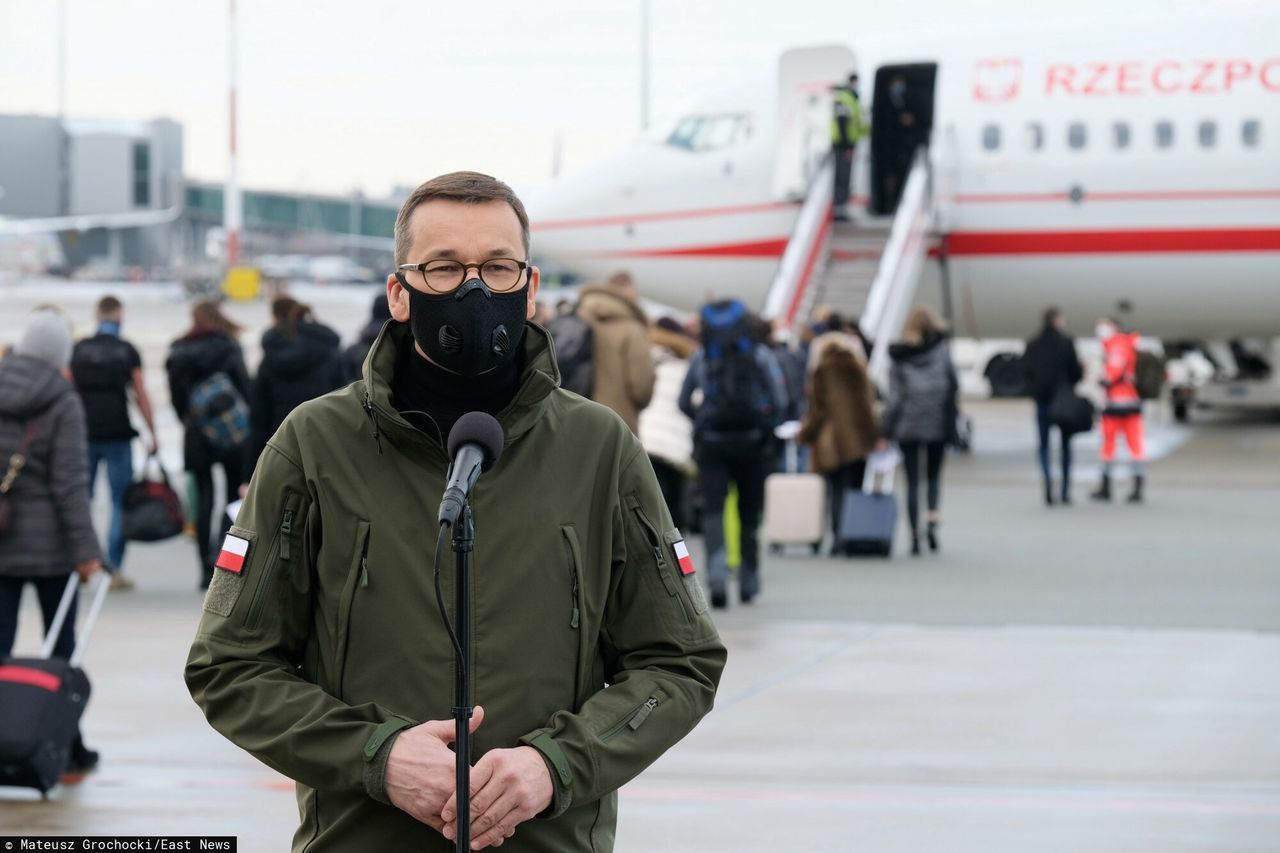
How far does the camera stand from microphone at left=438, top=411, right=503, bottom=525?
2666 mm

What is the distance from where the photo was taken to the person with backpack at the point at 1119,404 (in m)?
16.3

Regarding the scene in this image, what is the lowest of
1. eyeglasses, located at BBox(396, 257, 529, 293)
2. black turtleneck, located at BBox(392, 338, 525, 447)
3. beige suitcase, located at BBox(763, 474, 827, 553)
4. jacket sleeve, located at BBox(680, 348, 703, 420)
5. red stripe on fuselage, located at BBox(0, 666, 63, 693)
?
beige suitcase, located at BBox(763, 474, 827, 553)

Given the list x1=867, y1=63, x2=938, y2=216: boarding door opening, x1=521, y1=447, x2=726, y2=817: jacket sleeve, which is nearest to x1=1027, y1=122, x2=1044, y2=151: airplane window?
x1=867, y1=63, x2=938, y2=216: boarding door opening

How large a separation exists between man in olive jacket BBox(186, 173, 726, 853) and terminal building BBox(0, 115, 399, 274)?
278 ft

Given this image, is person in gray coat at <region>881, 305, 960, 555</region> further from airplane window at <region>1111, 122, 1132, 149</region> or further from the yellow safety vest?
airplane window at <region>1111, 122, 1132, 149</region>

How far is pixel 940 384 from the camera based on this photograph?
13312 mm

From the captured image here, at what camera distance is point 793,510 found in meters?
13.5

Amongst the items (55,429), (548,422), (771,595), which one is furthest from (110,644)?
(548,422)

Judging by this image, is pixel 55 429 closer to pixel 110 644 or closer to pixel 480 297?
pixel 110 644

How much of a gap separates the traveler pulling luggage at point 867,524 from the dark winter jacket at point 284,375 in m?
4.07

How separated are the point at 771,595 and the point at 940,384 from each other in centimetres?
230

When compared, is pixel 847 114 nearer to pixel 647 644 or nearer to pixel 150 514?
pixel 150 514

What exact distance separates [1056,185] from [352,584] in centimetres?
1947

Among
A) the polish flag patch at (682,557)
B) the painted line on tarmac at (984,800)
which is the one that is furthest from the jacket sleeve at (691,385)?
the polish flag patch at (682,557)
